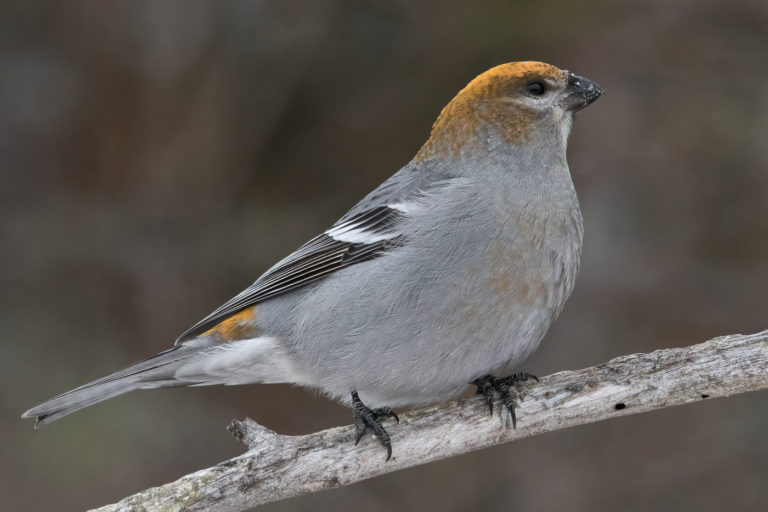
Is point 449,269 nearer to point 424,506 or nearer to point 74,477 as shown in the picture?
point 424,506

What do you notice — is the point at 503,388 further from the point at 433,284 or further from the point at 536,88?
the point at 536,88

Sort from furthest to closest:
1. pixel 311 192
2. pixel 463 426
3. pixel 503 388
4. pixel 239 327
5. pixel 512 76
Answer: pixel 311 192
pixel 239 327
pixel 512 76
pixel 503 388
pixel 463 426

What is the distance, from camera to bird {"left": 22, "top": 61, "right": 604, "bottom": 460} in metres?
4.18

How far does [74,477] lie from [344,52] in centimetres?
413

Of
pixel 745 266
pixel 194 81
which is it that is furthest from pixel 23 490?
pixel 745 266

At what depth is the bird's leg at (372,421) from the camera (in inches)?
161

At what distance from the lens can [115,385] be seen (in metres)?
4.63

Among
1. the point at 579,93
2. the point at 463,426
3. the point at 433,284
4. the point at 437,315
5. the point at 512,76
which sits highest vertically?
the point at 512,76

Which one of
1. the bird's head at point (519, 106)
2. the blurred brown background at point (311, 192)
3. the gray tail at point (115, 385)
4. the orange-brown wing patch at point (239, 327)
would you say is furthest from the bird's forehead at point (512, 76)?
the blurred brown background at point (311, 192)

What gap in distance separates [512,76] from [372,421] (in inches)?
78.6

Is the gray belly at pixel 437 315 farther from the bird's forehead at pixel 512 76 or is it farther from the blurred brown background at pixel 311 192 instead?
the blurred brown background at pixel 311 192

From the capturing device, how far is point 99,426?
6.77 m

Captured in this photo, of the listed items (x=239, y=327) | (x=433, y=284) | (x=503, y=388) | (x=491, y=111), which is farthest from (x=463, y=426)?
(x=491, y=111)

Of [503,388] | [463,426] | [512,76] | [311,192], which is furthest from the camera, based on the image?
[311,192]
